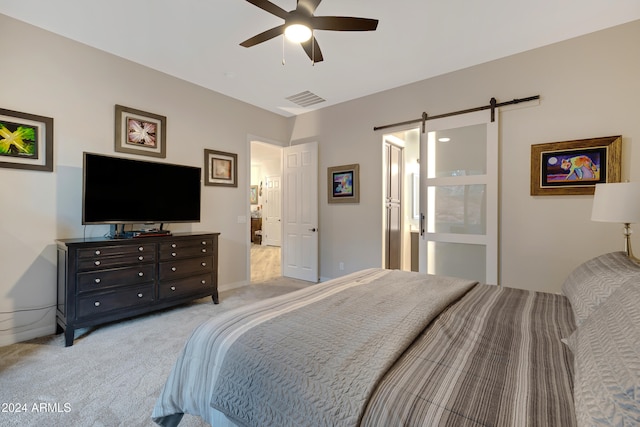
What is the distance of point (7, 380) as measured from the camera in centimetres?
195

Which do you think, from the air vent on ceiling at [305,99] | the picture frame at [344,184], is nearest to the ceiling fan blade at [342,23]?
the air vent on ceiling at [305,99]

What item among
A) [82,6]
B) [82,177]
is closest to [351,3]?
[82,6]

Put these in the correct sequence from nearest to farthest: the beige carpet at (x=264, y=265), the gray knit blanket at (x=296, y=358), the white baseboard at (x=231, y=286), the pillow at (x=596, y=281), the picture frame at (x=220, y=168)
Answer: the gray knit blanket at (x=296, y=358) < the pillow at (x=596, y=281) < the picture frame at (x=220, y=168) < the white baseboard at (x=231, y=286) < the beige carpet at (x=264, y=265)

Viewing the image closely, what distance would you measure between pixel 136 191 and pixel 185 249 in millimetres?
809

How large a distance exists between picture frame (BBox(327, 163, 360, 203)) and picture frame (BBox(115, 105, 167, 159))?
240 cm

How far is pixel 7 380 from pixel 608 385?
125 inches

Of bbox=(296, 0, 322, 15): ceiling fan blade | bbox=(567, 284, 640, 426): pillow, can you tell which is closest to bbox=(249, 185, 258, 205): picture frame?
bbox=(296, 0, 322, 15): ceiling fan blade

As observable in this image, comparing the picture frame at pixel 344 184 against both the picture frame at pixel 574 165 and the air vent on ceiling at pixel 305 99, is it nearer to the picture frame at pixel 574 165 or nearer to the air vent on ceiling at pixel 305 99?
the air vent on ceiling at pixel 305 99

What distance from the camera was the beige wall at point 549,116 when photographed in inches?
102

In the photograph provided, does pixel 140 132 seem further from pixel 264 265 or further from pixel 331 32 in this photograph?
pixel 264 265

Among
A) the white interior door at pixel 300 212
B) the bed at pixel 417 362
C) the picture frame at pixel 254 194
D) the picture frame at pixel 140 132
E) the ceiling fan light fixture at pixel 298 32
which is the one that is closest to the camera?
the bed at pixel 417 362

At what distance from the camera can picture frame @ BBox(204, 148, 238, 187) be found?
13.1ft

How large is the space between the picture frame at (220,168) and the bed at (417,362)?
301 cm

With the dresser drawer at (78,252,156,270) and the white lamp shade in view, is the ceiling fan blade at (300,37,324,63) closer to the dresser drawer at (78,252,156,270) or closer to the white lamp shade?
the white lamp shade
